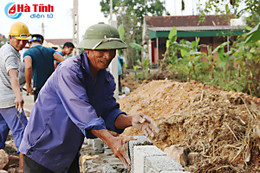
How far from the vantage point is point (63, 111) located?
6.78ft

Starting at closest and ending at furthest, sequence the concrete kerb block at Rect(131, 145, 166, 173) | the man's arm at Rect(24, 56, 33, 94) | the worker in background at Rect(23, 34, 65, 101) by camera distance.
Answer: the concrete kerb block at Rect(131, 145, 166, 173)
the man's arm at Rect(24, 56, 33, 94)
the worker in background at Rect(23, 34, 65, 101)

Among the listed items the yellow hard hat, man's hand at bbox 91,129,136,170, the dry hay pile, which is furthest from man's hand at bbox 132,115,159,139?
the yellow hard hat

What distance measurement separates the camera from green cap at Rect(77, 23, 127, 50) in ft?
6.35

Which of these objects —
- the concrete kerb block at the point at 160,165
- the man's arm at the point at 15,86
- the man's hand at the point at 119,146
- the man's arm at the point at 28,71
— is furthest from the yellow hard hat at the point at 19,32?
the man's hand at the point at 119,146

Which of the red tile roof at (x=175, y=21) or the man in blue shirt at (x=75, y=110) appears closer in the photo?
the man in blue shirt at (x=75, y=110)

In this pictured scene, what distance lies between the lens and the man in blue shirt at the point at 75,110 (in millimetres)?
1826

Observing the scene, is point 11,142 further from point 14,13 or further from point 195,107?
point 14,13

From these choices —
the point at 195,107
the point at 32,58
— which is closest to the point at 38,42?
the point at 32,58

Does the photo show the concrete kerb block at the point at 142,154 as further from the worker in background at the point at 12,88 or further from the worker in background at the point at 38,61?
the worker in background at the point at 38,61

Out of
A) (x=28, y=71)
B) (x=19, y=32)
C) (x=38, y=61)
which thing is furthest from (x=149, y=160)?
(x=38, y=61)

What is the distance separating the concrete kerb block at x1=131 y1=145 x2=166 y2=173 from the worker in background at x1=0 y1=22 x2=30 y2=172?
70.3 inches

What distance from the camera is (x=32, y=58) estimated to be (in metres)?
4.72

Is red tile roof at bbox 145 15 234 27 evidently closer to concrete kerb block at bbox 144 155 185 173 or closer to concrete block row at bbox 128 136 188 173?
concrete block row at bbox 128 136 188 173

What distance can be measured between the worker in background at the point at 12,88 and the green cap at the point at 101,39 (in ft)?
6.94
